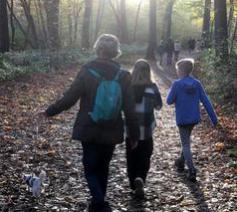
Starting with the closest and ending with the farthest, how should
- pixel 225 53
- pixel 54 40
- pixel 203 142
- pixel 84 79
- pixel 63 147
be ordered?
pixel 84 79, pixel 63 147, pixel 203 142, pixel 225 53, pixel 54 40

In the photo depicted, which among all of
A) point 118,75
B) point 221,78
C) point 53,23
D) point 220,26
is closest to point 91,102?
point 118,75

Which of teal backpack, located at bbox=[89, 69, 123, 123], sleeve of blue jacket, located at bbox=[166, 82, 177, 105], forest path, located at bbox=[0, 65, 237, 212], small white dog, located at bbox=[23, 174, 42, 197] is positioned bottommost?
forest path, located at bbox=[0, 65, 237, 212]

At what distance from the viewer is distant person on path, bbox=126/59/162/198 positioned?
7473mm

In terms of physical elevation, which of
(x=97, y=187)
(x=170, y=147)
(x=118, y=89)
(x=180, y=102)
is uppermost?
(x=118, y=89)

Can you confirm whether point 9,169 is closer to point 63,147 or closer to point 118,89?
point 63,147

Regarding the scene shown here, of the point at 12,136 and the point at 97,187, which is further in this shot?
the point at 12,136

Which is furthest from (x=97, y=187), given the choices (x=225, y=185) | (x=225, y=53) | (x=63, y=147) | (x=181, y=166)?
(x=225, y=53)

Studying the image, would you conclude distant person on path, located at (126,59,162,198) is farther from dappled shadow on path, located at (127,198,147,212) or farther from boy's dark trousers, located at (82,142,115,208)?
boy's dark trousers, located at (82,142,115,208)

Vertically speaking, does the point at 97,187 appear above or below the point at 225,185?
above

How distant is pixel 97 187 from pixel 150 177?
2821 mm

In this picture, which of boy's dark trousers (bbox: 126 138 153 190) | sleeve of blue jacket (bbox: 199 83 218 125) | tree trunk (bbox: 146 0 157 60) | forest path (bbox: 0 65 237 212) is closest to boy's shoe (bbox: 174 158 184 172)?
forest path (bbox: 0 65 237 212)

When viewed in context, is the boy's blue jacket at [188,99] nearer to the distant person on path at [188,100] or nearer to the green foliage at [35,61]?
the distant person on path at [188,100]

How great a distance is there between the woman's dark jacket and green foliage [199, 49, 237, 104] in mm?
9797

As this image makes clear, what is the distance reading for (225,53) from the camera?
19609 mm
